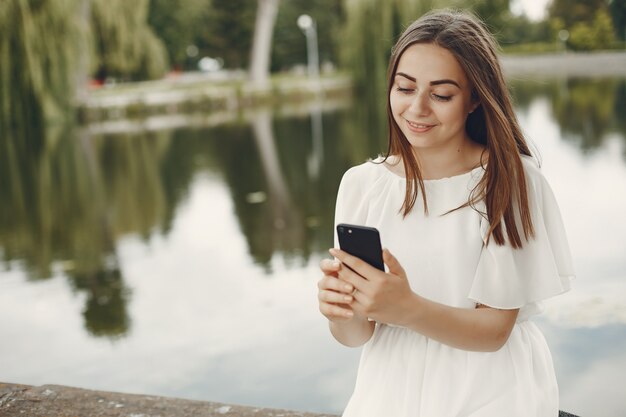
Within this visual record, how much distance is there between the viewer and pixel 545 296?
54.9 inches

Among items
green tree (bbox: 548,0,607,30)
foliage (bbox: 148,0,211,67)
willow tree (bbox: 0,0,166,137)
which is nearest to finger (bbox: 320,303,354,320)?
green tree (bbox: 548,0,607,30)

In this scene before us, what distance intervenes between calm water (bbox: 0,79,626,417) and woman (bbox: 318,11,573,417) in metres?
1.63

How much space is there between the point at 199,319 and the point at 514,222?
326 cm

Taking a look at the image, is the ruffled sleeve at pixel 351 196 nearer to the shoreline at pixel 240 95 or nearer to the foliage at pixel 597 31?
the foliage at pixel 597 31

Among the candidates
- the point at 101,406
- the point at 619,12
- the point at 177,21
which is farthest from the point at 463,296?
the point at 177,21

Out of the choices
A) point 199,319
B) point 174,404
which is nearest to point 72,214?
point 199,319

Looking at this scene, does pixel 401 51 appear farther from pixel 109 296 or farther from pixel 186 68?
pixel 186 68

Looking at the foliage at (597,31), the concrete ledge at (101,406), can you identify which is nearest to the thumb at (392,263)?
the concrete ledge at (101,406)

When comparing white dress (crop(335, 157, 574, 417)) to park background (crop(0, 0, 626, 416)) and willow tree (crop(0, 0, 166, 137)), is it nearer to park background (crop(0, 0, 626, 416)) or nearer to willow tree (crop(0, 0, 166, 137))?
park background (crop(0, 0, 626, 416))

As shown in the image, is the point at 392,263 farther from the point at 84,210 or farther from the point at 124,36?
the point at 124,36

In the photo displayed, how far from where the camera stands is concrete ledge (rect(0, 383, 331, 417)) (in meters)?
2.18

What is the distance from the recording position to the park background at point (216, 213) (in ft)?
12.0

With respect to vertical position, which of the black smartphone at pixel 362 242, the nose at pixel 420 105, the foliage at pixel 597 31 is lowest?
the foliage at pixel 597 31

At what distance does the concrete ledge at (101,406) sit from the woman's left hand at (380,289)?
2.91ft
